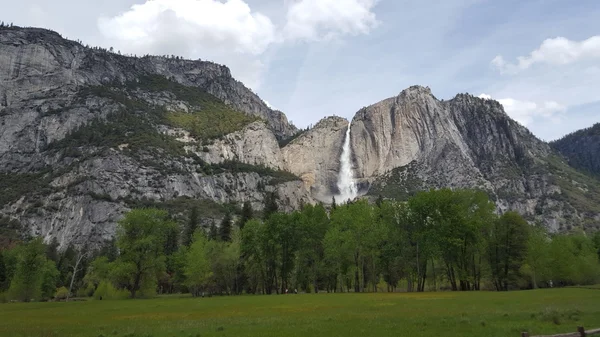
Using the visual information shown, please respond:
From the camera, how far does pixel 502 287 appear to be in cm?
6475

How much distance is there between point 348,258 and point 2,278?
76.5m

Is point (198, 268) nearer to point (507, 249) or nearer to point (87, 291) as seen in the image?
point (87, 291)

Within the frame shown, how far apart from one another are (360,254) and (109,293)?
44.6m

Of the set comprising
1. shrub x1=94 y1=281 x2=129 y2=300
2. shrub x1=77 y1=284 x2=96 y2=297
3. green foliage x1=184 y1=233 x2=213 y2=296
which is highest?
green foliage x1=184 y1=233 x2=213 y2=296

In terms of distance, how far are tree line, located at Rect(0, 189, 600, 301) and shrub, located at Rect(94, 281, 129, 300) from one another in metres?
0.21

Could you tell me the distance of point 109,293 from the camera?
237 feet

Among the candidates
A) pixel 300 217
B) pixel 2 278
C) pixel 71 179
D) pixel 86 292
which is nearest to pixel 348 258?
pixel 300 217

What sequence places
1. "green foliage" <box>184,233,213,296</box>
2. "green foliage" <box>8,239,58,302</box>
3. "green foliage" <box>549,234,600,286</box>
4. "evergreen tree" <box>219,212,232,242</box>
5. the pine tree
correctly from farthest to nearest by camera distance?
"evergreen tree" <box>219,212,232,242</box> < the pine tree < "green foliage" <box>184,233,213,296</box> < "green foliage" <box>549,234,600,286</box> < "green foliage" <box>8,239,58,302</box>

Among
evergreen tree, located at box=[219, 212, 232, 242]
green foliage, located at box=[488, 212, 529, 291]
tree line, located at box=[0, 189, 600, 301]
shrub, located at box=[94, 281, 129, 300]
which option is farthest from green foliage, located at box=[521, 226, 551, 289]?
shrub, located at box=[94, 281, 129, 300]

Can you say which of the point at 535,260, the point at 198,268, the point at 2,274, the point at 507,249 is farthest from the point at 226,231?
the point at 535,260

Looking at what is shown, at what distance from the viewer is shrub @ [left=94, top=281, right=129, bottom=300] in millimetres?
70312

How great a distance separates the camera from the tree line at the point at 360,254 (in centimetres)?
6288

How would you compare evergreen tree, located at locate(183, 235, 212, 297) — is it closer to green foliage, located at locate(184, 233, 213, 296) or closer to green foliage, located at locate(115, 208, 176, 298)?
green foliage, located at locate(184, 233, 213, 296)

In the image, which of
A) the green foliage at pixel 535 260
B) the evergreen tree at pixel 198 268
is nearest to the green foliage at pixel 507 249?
the green foliage at pixel 535 260
